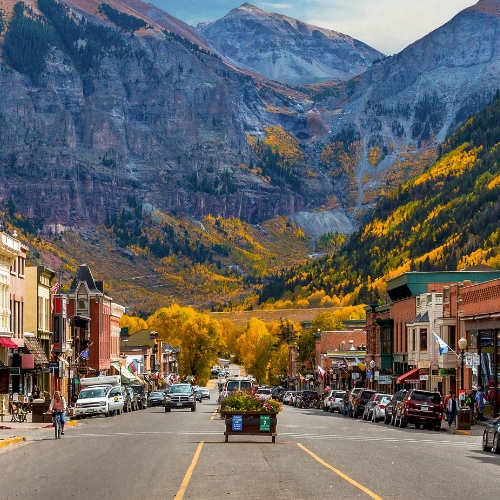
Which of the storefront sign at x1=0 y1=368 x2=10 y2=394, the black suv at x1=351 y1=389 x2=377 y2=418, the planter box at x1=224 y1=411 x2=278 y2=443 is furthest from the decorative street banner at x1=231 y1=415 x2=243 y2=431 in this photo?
the black suv at x1=351 y1=389 x2=377 y2=418

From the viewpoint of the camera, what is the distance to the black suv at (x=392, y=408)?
2704 inches

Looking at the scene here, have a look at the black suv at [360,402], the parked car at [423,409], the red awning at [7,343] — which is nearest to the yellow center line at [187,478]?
the parked car at [423,409]

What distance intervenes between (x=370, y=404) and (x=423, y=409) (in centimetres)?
1351

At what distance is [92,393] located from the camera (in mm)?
81000

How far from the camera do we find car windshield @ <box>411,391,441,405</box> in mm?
64375

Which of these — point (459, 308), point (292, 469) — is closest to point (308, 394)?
point (459, 308)

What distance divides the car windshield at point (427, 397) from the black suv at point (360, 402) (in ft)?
59.9

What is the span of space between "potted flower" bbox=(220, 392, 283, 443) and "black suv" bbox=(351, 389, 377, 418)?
125 feet

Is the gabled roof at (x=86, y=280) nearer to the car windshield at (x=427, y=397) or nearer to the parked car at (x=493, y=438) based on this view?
the car windshield at (x=427, y=397)

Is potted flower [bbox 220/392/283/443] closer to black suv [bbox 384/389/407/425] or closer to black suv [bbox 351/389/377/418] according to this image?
black suv [bbox 384/389/407/425]

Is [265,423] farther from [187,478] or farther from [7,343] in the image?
[7,343]

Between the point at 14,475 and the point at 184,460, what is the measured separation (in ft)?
19.0

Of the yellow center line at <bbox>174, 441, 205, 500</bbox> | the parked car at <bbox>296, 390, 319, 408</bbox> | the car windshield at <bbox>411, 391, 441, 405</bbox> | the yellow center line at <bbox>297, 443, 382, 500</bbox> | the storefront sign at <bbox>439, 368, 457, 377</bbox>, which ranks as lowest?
the parked car at <bbox>296, 390, 319, 408</bbox>

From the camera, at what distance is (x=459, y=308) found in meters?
87.4
